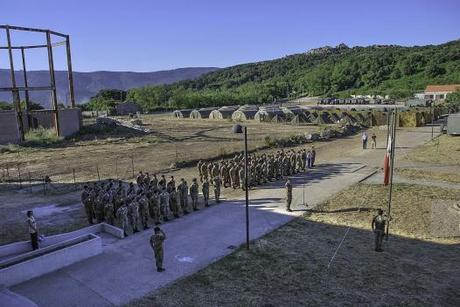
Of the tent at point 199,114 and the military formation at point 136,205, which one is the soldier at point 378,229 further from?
the tent at point 199,114

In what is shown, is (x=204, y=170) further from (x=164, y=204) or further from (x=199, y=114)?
(x=199, y=114)

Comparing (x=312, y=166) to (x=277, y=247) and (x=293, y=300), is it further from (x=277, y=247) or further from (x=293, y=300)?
(x=293, y=300)

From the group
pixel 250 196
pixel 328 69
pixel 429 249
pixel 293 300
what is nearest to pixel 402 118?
pixel 250 196

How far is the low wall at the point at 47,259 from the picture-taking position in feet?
32.3

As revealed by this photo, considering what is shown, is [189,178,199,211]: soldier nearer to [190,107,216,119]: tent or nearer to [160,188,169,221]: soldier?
[160,188,169,221]: soldier

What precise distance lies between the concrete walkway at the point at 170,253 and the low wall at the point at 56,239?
27.0 inches

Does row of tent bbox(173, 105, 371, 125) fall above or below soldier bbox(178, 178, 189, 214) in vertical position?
above

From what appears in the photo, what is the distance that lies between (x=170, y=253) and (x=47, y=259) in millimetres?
3080

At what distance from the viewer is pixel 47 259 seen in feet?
34.2

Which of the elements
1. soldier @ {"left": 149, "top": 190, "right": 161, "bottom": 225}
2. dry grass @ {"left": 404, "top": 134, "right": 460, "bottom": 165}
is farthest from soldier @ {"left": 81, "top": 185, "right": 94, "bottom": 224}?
dry grass @ {"left": 404, "top": 134, "right": 460, "bottom": 165}

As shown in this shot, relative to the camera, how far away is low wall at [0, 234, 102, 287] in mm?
A: 9831

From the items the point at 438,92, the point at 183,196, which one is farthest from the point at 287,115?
the point at 438,92

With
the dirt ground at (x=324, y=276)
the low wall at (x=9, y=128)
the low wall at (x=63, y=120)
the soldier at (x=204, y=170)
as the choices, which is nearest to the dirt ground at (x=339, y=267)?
the dirt ground at (x=324, y=276)

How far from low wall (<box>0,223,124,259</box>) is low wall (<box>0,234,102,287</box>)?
2.67 ft
